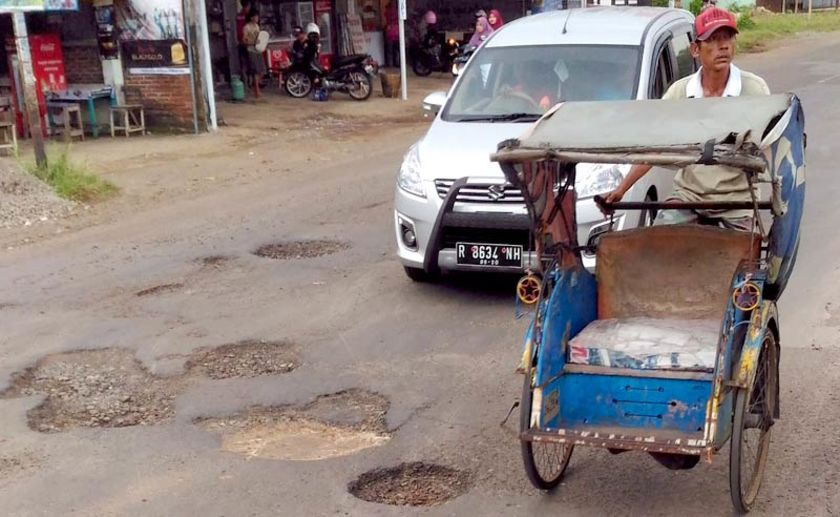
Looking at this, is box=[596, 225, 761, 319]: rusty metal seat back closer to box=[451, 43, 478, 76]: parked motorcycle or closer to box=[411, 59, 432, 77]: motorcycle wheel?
box=[451, 43, 478, 76]: parked motorcycle

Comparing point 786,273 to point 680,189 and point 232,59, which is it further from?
point 232,59

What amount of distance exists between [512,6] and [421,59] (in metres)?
4.60

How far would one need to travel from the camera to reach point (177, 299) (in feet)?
24.9

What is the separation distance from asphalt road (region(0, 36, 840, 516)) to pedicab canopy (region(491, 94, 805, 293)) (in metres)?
1.08

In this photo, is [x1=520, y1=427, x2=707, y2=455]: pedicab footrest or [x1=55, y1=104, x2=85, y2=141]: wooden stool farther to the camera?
[x1=55, y1=104, x2=85, y2=141]: wooden stool

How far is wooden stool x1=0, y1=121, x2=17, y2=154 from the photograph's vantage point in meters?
13.4

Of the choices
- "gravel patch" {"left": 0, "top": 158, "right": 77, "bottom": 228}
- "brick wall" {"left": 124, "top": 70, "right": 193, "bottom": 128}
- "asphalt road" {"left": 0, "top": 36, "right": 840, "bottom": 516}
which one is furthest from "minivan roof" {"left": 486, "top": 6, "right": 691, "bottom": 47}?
"brick wall" {"left": 124, "top": 70, "right": 193, "bottom": 128}

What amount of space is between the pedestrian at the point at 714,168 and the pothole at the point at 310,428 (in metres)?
1.67

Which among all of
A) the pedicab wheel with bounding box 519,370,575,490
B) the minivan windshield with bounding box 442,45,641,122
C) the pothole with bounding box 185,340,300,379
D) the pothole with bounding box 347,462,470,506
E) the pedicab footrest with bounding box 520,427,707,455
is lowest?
the pothole with bounding box 185,340,300,379

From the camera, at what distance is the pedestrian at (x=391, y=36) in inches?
987

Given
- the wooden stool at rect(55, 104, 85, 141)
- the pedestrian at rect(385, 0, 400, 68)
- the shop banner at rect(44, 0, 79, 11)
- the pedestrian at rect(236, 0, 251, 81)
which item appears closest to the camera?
the shop banner at rect(44, 0, 79, 11)

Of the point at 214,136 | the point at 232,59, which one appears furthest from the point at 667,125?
the point at 232,59

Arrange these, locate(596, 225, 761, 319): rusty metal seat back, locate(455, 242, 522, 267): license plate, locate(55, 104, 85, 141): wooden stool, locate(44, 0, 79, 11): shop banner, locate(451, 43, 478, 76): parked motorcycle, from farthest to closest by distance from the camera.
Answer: locate(451, 43, 478, 76): parked motorcycle < locate(55, 104, 85, 141): wooden stool < locate(44, 0, 79, 11): shop banner < locate(455, 242, 522, 267): license plate < locate(596, 225, 761, 319): rusty metal seat back

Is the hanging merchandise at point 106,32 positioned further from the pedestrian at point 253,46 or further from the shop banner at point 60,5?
the pedestrian at point 253,46
